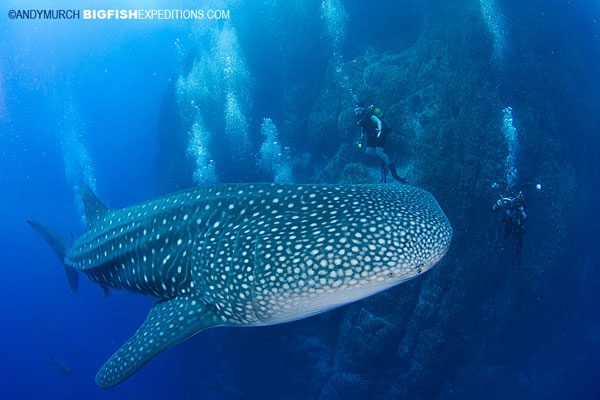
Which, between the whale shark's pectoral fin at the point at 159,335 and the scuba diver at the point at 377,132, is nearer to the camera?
the whale shark's pectoral fin at the point at 159,335

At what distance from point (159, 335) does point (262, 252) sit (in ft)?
5.37

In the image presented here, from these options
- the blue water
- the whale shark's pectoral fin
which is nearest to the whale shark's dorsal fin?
the blue water

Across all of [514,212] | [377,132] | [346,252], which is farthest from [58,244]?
[514,212]

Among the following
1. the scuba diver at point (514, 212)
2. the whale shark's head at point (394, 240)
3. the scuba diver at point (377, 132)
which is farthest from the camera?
the scuba diver at point (377, 132)

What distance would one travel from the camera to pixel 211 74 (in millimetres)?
19344

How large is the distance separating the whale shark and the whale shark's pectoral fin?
0.04 ft

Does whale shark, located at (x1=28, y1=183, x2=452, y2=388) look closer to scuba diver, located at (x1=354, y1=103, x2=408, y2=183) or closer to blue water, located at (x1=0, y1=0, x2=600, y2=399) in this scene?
scuba diver, located at (x1=354, y1=103, x2=408, y2=183)

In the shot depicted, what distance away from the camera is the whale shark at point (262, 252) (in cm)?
279

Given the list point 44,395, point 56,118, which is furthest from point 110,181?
point 44,395

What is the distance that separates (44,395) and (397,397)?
6939 centimetres

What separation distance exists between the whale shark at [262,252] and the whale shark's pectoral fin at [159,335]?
0.01 meters

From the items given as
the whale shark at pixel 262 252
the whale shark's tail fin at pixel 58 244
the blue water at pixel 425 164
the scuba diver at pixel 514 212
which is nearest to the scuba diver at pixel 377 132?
the blue water at pixel 425 164

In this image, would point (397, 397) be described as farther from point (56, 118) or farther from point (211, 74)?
point (56, 118)

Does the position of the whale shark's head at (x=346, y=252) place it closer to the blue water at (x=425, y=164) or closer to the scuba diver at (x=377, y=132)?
the scuba diver at (x=377, y=132)
